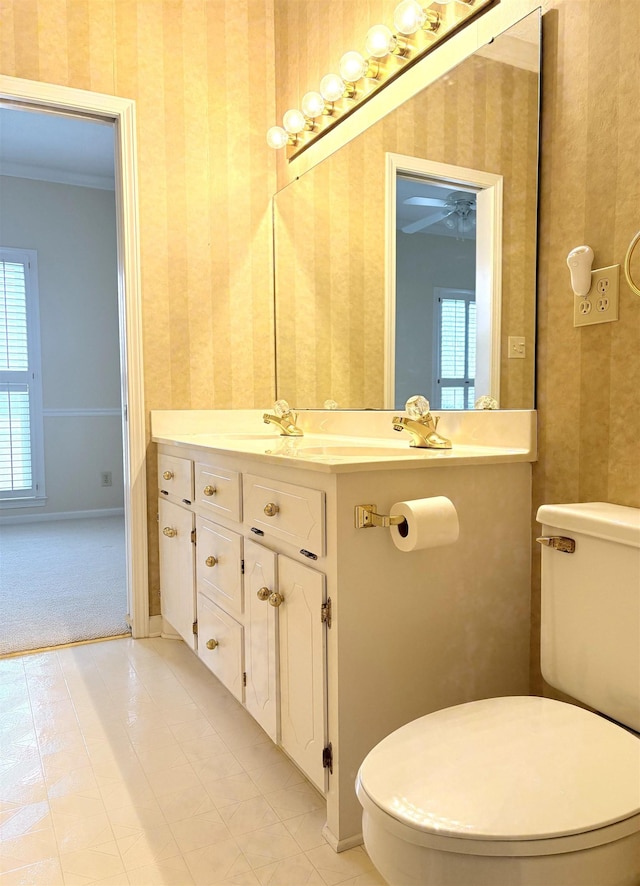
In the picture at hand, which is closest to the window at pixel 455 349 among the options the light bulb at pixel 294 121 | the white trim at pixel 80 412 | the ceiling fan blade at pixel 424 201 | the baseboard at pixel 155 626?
the ceiling fan blade at pixel 424 201

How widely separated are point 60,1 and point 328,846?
8.84 feet

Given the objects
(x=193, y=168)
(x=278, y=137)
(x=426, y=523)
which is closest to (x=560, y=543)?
(x=426, y=523)

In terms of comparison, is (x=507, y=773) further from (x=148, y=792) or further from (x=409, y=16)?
(x=409, y=16)

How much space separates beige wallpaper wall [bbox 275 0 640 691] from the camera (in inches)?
46.9

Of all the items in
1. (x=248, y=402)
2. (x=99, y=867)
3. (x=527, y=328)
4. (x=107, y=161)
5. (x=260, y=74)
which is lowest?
(x=99, y=867)

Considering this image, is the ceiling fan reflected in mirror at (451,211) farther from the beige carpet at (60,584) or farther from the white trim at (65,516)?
the white trim at (65,516)

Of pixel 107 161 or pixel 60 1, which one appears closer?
pixel 60 1

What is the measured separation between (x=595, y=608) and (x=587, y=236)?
0.73m

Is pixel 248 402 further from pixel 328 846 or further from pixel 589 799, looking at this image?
pixel 589 799

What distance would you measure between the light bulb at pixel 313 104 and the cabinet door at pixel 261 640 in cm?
157

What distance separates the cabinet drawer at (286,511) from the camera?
1.26 meters

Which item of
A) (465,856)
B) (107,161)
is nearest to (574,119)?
(465,856)

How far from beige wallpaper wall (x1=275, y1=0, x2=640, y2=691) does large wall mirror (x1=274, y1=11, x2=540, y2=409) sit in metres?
0.04

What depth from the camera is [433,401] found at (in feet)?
5.70
